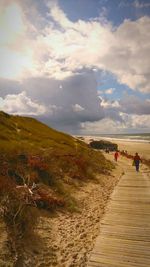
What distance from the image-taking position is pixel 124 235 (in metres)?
9.77

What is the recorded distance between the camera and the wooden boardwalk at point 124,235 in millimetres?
7859

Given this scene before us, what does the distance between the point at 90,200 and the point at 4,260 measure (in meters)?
8.67

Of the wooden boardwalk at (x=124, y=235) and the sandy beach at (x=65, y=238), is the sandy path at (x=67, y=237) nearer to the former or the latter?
the sandy beach at (x=65, y=238)

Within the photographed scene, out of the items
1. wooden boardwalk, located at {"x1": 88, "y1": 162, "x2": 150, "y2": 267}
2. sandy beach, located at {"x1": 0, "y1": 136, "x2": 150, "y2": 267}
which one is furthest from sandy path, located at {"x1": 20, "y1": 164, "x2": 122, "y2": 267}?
wooden boardwalk, located at {"x1": 88, "y1": 162, "x2": 150, "y2": 267}

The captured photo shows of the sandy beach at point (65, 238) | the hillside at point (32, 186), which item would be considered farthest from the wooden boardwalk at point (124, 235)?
the hillside at point (32, 186)

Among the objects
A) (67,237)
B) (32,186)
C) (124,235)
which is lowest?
(67,237)

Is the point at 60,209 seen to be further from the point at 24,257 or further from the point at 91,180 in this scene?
the point at 91,180

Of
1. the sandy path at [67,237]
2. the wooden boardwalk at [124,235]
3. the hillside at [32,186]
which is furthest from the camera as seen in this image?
the hillside at [32,186]

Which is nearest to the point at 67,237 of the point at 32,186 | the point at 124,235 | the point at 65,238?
the point at 65,238

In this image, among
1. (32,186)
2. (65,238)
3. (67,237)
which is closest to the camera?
(65,238)

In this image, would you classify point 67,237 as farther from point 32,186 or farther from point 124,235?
point 32,186

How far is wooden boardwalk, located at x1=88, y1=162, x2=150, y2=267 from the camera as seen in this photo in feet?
25.8

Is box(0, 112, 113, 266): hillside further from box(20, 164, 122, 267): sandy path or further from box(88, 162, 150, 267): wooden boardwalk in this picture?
box(88, 162, 150, 267): wooden boardwalk

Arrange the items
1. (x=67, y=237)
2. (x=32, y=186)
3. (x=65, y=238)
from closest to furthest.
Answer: (x=65, y=238) → (x=67, y=237) → (x=32, y=186)
